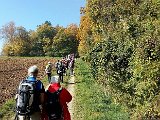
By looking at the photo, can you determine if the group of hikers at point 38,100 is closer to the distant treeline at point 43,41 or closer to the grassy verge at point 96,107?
the grassy verge at point 96,107

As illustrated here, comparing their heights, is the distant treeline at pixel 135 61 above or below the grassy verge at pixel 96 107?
above

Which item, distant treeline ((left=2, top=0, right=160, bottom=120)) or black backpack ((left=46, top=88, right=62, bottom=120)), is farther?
distant treeline ((left=2, top=0, right=160, bottom=120))

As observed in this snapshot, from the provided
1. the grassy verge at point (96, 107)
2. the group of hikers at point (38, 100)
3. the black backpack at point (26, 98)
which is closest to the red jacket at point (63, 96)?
the group of hikers at point (38, 100)

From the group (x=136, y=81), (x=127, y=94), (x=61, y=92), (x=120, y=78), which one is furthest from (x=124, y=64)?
(x=61, y=92)

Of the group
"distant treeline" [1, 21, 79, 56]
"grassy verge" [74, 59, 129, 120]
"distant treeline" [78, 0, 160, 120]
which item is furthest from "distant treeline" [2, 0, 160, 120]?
"distant treeline" [1, 21, 79, 56]

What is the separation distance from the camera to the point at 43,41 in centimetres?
12519

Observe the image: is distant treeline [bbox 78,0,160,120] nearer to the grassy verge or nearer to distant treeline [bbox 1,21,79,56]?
the grassy verge

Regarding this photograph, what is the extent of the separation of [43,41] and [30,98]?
115 metres

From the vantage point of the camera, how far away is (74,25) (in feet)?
449

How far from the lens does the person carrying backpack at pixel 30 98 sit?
36.0ft

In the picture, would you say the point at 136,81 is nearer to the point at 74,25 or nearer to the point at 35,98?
the point at 35,98

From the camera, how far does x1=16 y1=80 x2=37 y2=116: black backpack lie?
1095cm

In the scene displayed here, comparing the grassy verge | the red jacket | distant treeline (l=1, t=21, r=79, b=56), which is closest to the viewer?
the red jacket

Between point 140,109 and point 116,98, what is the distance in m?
4.37
